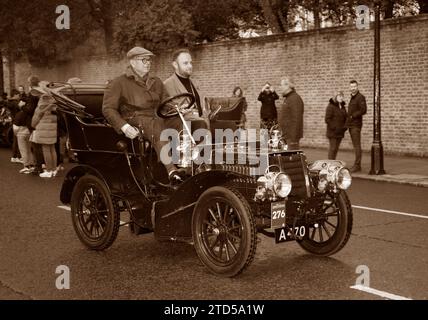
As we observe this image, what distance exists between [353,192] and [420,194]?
1075 millimetres

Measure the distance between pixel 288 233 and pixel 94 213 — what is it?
7.21 ft

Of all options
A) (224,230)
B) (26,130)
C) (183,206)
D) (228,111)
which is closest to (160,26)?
(26,130)

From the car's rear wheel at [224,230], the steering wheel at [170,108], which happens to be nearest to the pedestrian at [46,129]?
the steering wheel at [170,108]

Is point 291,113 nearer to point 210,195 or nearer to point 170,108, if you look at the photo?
point 170,108

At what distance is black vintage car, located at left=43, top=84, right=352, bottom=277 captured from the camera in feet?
19.2

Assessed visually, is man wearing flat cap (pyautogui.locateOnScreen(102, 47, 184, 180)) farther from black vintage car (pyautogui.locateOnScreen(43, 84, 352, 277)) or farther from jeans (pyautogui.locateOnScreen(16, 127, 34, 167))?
jeans (pyautogui.locateOnScreen(16, 127, 34, 167))

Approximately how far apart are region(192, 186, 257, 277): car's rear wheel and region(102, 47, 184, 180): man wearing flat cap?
58 cm

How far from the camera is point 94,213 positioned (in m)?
7.15

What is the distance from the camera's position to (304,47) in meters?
19.4

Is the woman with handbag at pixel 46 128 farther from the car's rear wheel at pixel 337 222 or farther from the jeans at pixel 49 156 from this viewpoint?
the car's rear wheel at pixel 337 222

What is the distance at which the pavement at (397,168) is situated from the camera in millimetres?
12992

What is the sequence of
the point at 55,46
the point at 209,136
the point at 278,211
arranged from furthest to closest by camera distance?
1. the point at 55,46
2. the point at 209,136
3. the point at 278,211
